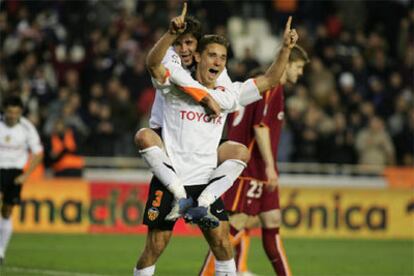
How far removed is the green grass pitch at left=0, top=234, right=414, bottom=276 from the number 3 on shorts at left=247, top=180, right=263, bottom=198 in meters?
2.40

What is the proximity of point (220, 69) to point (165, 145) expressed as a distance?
80cm

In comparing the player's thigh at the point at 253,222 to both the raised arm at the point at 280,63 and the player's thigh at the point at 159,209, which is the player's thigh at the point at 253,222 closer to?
the raised arm at the point at 280,63

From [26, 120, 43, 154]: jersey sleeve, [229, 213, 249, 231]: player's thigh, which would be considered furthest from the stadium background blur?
[229, 213, 249, 231]: player's thigh

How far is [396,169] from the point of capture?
22.4 meters

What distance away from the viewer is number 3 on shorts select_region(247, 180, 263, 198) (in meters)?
11.3

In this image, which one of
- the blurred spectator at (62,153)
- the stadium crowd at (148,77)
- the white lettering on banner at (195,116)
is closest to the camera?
the white lettering on banner at (195,116)

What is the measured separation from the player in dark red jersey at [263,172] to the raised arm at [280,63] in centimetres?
178

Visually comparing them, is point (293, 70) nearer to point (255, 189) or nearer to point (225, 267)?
point (255, 189)

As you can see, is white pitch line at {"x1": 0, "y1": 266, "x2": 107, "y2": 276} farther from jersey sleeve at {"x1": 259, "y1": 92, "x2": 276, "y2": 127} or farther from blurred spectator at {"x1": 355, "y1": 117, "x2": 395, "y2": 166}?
blurred spectator at {"x1": 355, "y1": 117, "x2": 395, "y2": 166}

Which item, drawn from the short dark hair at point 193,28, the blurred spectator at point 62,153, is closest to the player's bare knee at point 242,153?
the short dark hair at point 193,28

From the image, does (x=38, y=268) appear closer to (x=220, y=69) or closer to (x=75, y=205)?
(x=220, y=69)

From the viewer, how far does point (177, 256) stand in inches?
624

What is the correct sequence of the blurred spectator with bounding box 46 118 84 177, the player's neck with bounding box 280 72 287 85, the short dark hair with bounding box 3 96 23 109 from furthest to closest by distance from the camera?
1. the blurred spectator with bounding box 46 118 84 177
2. the short dark hair with bounding box 3 96 23 109
3. the player's neck with bounding box 280 72 287 85

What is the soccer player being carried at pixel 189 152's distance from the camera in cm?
880
